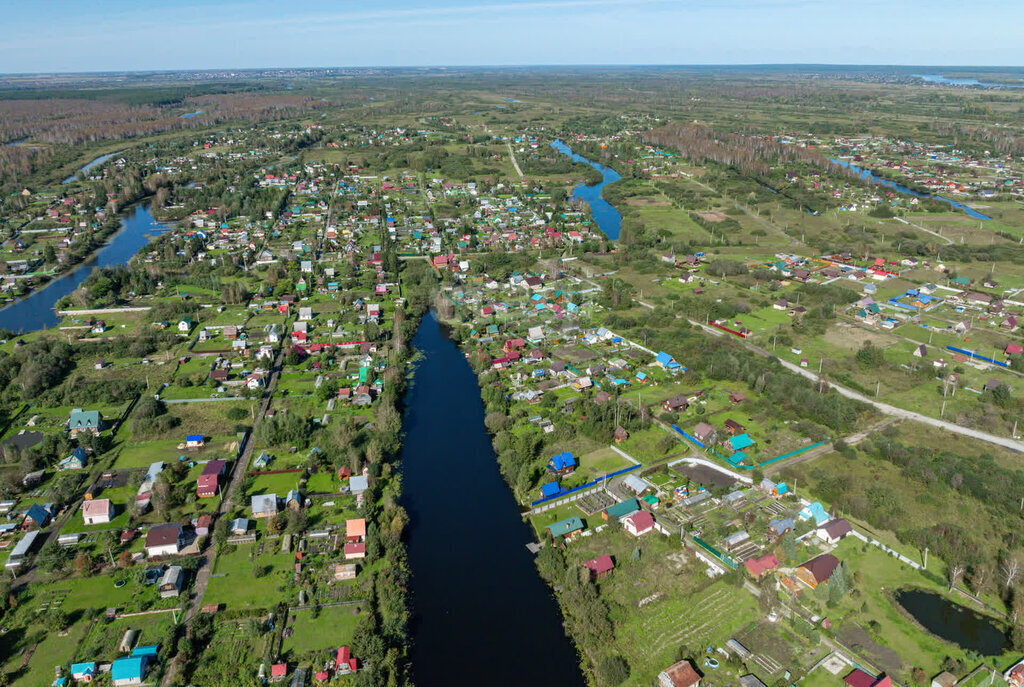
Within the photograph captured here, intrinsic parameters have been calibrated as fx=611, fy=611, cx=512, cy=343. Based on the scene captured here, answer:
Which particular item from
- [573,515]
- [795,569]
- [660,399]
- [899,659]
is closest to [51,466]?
[573,515]

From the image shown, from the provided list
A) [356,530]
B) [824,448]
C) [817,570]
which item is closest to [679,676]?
[817,570]

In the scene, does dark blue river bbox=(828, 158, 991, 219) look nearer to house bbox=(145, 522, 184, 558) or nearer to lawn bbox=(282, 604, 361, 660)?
lawn bbox=(282, 604, 361, 660)

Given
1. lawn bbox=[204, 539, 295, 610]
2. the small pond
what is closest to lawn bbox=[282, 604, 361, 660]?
lawn bbox=[204, 539, 295, 610]

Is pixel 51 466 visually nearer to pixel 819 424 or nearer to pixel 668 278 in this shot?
pixel 819 424

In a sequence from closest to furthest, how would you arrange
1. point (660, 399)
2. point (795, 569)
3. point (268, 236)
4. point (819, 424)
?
point (795, 569) < point (819, 424) < point (660, 399) < point (268, 236)

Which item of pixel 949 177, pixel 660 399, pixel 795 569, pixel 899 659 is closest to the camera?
pixel 899 659

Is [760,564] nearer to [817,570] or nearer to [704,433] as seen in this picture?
[817,570]
